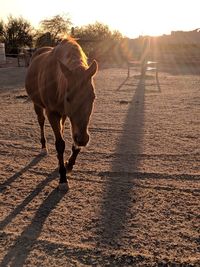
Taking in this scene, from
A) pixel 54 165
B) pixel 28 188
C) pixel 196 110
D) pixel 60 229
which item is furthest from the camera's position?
pixel 196 110

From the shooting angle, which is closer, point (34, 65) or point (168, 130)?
point (34, 65)

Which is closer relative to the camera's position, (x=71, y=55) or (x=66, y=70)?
(x=66, y=70)

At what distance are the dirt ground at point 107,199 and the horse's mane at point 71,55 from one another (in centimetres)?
162

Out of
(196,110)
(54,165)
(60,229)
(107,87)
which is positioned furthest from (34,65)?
(107,87)

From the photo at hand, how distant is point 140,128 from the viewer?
7684 mm

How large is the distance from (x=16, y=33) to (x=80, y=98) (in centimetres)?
4631

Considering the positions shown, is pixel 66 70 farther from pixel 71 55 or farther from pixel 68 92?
pixel 71 55

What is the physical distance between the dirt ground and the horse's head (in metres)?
0.92

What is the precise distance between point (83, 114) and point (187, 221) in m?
1.62

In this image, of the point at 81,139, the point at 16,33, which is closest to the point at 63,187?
the point at 81,139

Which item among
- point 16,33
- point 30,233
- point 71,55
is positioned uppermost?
point 16,33

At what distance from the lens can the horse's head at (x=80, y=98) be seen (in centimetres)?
375

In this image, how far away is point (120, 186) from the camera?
4.58 meters

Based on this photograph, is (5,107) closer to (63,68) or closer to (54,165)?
(54,165)
